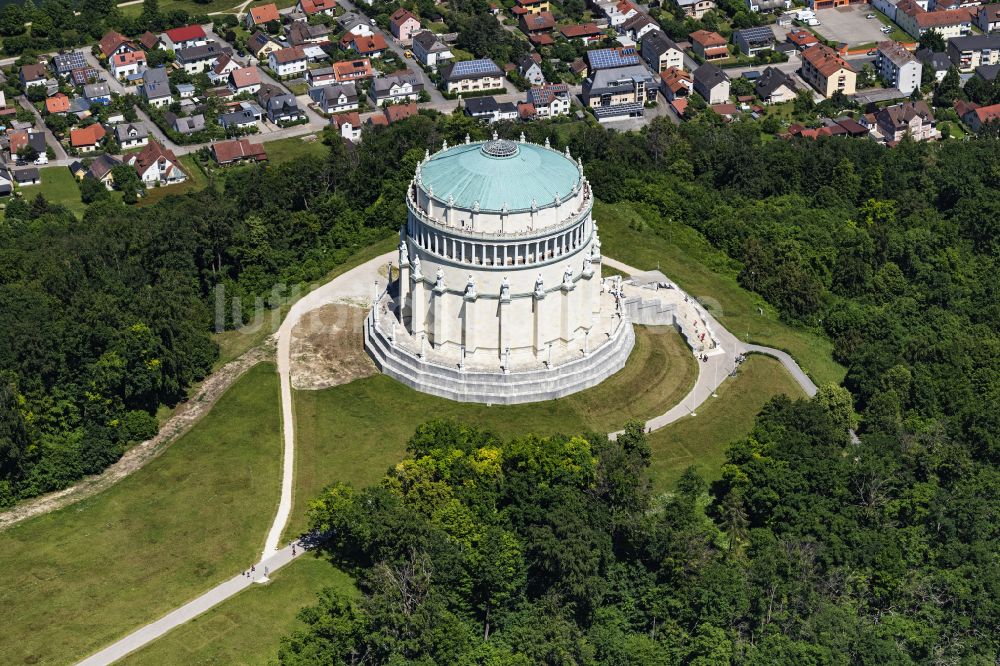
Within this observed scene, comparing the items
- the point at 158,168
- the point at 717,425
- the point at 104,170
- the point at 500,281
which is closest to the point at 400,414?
the point at 500,281

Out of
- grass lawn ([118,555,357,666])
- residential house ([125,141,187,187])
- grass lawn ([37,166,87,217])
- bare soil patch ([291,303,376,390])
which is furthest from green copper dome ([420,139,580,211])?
grass lawn ([37,166,87,217])

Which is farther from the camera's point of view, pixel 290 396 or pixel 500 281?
pixel 290 396

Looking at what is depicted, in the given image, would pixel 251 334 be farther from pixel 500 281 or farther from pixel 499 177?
pixel 499 177

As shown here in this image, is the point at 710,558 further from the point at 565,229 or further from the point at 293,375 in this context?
the point at 293,375

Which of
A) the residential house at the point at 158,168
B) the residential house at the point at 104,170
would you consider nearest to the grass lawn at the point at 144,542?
the residential house at the point at 158,168

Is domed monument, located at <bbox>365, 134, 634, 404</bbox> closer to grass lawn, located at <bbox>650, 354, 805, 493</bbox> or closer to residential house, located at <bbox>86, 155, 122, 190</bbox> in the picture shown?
grass lawn, located at <bbox>650, 354, 805, 493</bbox>

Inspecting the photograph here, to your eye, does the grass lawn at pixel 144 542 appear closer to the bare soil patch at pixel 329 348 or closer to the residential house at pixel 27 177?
the bare soil patch at pixel 329 348

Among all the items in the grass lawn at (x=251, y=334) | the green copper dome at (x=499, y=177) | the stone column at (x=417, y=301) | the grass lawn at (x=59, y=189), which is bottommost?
the grass lawn at (x=59, y=189)
